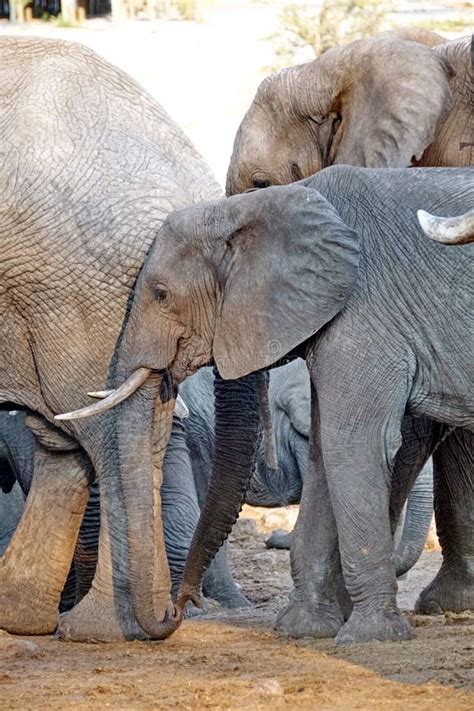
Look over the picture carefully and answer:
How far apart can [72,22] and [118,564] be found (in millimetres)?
17552

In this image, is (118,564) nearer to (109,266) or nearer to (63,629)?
(63,629)

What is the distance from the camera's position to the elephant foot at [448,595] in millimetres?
6590

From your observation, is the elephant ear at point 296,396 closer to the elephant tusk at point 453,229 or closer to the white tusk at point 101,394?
the white tusk at point 101,394

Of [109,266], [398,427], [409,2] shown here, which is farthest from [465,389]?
[409,2]

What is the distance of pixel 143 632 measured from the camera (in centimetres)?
614

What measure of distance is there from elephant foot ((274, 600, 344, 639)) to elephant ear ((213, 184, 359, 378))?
79cm

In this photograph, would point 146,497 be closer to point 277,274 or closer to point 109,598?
point 109,598

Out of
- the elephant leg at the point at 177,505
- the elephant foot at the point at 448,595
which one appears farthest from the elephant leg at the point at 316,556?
the elephant leg at the point at 177,505

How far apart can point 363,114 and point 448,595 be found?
1.90 metres

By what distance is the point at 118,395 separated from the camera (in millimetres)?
6031

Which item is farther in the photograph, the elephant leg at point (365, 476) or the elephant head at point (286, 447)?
the elephant head at point (286, 447)

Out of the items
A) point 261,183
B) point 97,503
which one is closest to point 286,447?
point 261,183

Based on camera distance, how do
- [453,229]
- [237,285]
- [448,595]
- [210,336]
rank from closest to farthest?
[453,229] < [237,285] < [210,336] < [448,595]

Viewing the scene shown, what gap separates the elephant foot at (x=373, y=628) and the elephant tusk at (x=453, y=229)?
1713 mm
